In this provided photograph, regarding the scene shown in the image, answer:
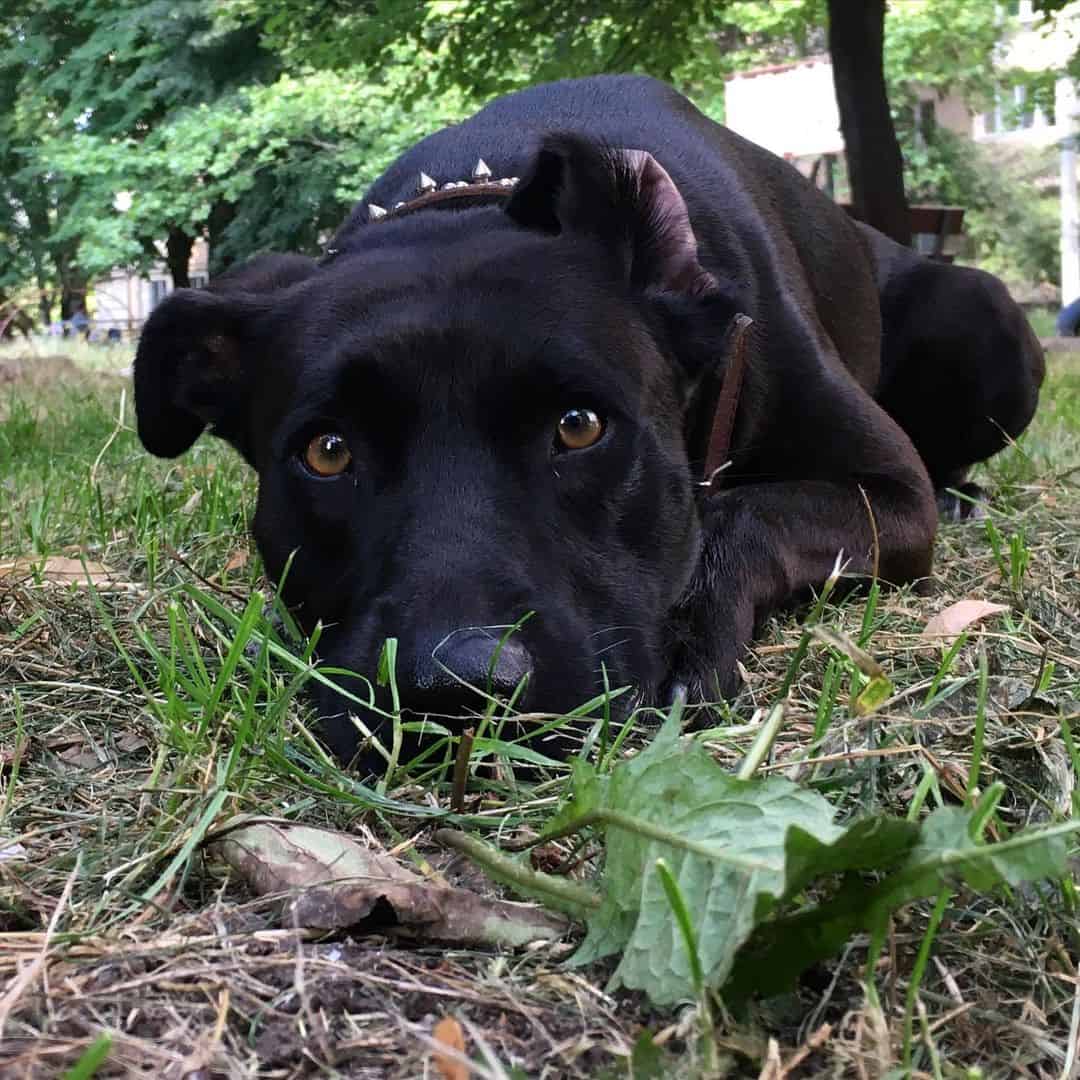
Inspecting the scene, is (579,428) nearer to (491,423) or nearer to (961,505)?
(491,423)

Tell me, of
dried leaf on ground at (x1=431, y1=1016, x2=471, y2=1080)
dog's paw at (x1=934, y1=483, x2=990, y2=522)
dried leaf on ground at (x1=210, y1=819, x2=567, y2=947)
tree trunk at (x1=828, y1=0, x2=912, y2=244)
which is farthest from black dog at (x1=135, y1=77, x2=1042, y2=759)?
tree trunk at (x1=828, y1=0, x2=912, y2=244)

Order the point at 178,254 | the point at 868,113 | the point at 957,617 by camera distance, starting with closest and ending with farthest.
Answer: the point at 957,617, the point at 868,113, the point at 178,254

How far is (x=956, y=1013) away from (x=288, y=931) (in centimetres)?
63

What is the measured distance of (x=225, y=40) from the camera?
23.2 m

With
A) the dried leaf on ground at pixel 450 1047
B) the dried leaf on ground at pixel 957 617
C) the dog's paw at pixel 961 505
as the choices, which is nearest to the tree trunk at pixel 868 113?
the dog's paw at pixel 961 505

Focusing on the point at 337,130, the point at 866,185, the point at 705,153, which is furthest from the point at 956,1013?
the point at 337,130

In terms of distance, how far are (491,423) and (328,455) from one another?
366 millimetres

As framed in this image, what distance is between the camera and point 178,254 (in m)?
27.0

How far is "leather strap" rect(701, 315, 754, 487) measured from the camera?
9.13ft

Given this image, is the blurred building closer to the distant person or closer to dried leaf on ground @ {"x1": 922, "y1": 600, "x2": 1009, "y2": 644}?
the distant person

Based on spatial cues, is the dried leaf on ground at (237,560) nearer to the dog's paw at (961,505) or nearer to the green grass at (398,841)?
the green grass at (398,841)

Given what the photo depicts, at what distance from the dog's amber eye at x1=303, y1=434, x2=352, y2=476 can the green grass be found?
324mm

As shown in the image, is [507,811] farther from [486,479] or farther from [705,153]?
[705,153]

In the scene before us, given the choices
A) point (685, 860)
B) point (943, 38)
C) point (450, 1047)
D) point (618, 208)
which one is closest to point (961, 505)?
point (618, 208)
